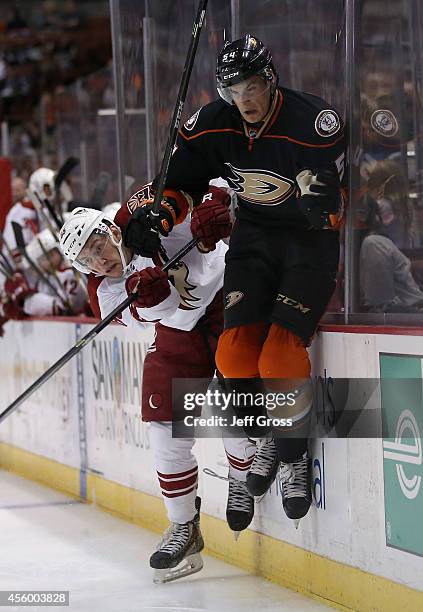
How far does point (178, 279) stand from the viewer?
3.69 m

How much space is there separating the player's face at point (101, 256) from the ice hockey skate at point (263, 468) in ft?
2.18

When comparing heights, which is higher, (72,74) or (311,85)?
(72,74)

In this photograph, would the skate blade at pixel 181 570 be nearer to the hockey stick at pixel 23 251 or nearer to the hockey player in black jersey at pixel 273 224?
the hockey player in black jersey at pixel 273 224

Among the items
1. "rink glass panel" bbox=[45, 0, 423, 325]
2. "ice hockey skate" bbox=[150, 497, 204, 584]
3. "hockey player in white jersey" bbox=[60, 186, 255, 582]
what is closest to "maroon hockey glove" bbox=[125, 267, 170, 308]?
"hockey player in white jersey" bbox=[60, 186, 255, 582]

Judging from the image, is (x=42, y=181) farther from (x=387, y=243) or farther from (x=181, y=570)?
(x=387, y=243)

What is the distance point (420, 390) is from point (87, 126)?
19.0 ft

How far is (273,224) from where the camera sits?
11.0 feet

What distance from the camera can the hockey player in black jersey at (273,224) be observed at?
3.19 meters

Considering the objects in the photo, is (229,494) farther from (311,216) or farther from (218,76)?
(218,76)

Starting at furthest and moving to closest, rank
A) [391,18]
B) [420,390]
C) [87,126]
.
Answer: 1. [87,126]
2. [391,18]
3. [420,390]

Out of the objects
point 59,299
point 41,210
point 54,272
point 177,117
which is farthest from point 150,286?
point 41,210

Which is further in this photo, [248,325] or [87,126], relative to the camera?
[87,126]

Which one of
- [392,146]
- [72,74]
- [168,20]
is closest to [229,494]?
[392,146]

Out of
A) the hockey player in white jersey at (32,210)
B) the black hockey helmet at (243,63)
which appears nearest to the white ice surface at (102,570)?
the black hockey helmet at (243,63)
